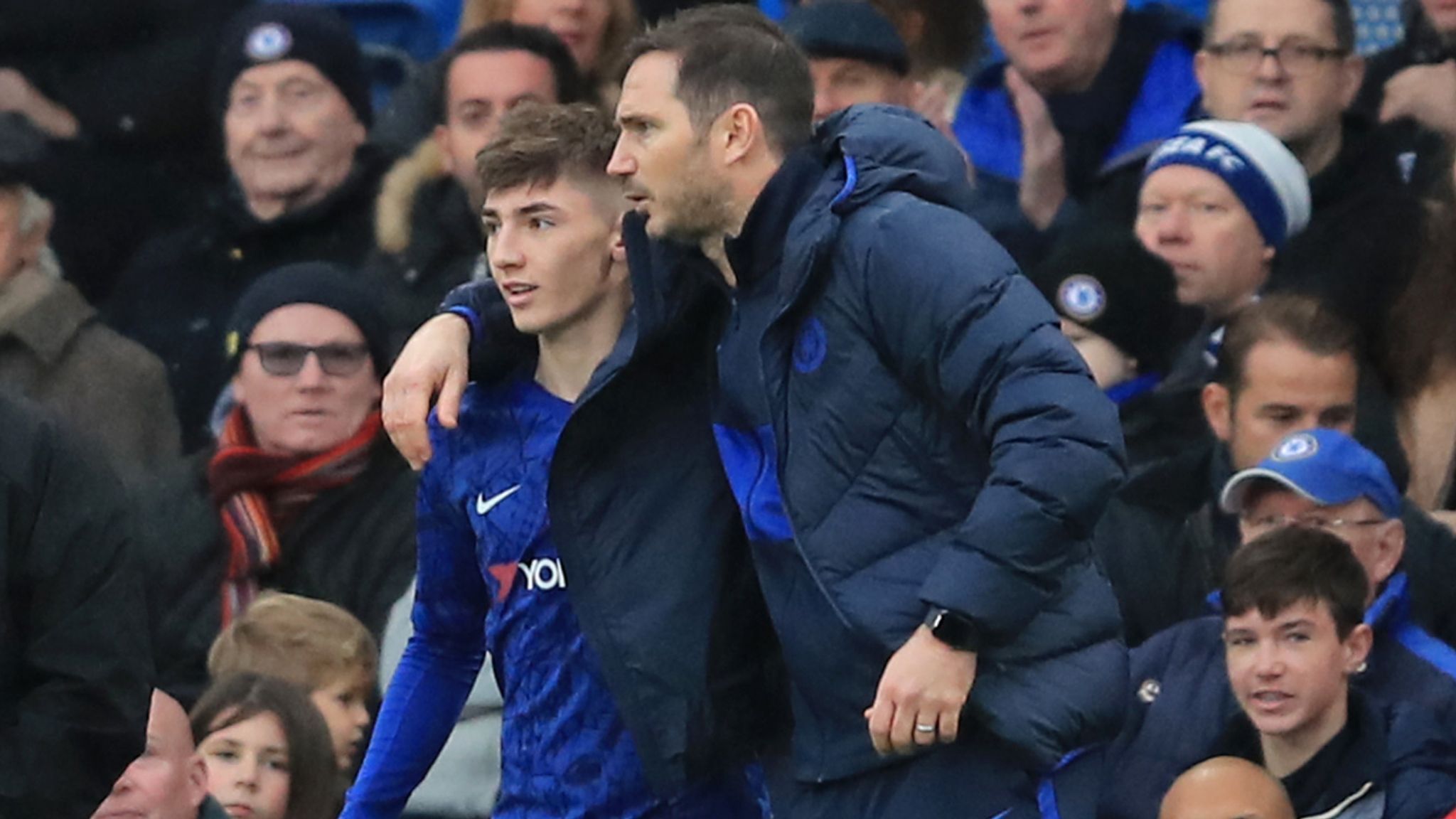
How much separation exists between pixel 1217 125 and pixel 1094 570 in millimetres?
2843

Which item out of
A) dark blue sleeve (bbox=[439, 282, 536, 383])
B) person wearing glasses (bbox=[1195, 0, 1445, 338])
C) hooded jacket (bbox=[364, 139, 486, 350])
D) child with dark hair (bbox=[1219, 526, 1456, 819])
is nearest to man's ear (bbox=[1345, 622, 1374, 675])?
child with dark hair (bbox=[1219, 526, 1456, 819])

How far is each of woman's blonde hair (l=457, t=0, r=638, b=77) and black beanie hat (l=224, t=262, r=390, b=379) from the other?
95cm

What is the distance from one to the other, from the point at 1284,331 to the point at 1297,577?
0.84 meters

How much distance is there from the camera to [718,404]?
510 centimetres

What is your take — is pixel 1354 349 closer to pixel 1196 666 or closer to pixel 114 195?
pixel 1196 666

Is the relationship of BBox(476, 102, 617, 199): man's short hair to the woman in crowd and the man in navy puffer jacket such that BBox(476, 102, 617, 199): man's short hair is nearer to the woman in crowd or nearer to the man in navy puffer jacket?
the man in navy puffer jacket

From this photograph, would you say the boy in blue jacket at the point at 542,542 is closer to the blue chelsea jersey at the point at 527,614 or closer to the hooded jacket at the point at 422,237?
the blue chelsea jersey at the point at 527,614

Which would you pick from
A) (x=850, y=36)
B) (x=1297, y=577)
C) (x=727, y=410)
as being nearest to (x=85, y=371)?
(x=850, y=36)

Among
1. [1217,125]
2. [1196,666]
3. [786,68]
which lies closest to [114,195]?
[1217,125]

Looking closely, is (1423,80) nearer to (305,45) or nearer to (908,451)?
(305,45)

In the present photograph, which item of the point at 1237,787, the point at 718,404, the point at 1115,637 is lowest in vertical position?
the point at 1237,787

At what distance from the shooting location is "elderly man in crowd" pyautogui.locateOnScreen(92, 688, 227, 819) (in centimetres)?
573

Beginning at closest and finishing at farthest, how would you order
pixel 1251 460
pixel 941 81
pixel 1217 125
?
pixel 1251 460, pixel 1217 125, pixel 941 81

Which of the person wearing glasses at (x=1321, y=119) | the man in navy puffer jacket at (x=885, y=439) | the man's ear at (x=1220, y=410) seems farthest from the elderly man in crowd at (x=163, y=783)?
the person wearing glasses at (x=1321, y=119)
